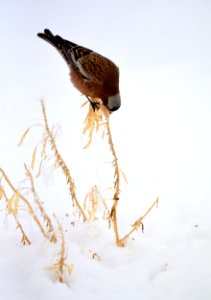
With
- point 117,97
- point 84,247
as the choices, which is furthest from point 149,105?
point 84,247

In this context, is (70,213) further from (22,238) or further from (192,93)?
(192,93)

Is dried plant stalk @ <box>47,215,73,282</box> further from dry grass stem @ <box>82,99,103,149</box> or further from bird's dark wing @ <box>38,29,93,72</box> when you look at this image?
bird's dark wing @ <box>38,29,93,72</box>

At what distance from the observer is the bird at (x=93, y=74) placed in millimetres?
1680

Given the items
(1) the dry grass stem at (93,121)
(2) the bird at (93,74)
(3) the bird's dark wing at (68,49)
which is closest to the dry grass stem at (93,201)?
(1) the dry grass stem at (93,121)

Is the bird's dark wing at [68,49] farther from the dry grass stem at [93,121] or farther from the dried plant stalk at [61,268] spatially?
the dried plant stalk at [61,268]

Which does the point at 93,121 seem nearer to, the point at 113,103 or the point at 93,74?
the point at 113,103

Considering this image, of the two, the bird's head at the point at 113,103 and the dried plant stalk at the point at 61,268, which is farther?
the bird's head at the point at 113,103

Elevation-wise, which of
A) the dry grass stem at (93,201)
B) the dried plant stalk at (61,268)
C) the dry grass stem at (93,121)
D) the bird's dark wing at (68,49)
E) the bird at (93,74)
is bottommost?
the dried plant stalk at (61,268)

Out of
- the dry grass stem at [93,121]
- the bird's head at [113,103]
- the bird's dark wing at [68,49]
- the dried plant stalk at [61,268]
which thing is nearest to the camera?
the dried plant stalk at [61,268]

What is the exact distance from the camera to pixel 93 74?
1813mm

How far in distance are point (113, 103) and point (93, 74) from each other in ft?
0.78

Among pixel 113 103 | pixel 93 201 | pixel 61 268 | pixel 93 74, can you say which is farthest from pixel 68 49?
Result: pixel 61 268

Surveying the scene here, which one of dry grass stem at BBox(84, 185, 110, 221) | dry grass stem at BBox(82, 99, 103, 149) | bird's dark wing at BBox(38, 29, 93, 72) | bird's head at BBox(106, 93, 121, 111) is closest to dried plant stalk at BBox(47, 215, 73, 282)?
dry grass stem at BBox(84, 185, 110, 221)

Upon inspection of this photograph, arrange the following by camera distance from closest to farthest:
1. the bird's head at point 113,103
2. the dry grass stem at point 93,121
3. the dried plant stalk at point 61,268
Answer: the dried plant stalk at point 61,268 → the dry grass stem at point 93,121 → the bird's head at point 113,103
